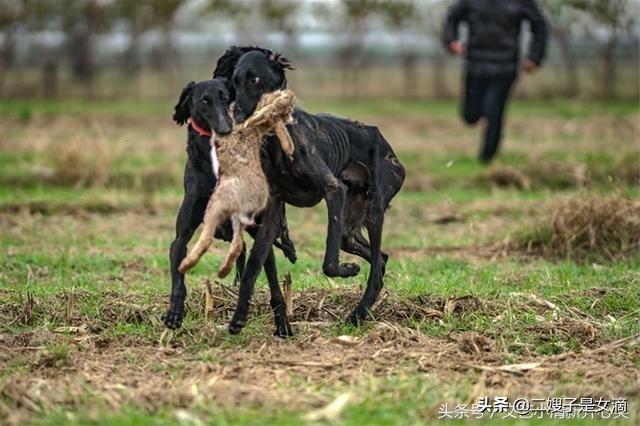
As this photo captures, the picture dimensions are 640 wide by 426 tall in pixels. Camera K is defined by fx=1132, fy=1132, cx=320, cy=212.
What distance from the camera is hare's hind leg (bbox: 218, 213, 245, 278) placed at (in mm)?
6246

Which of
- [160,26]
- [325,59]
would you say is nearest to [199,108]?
[160,26]

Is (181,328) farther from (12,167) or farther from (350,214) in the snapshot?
(12,167)

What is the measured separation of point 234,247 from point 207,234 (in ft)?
0.56

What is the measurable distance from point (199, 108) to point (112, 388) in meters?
1.77

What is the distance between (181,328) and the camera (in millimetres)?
7055

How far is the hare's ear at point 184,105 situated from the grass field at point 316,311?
1.31 m

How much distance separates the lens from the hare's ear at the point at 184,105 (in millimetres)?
6949

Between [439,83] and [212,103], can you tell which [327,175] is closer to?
[212,103]

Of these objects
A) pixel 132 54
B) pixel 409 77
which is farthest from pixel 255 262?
pixel 132 54

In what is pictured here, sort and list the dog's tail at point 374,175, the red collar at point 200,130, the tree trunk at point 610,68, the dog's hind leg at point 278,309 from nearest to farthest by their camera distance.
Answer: the red collar at point 200,130 → the dog's hind leg at point 278,309 → the dog's tail at point 374,175 → the tree trunk at point 610,68

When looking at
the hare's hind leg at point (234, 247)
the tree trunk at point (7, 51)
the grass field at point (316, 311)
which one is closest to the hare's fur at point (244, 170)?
the hare's hind leg at point (234, 247)

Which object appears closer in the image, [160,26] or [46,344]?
[46,344]

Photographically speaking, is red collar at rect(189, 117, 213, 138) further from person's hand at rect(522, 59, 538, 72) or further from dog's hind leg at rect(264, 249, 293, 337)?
person's hand at rect(522, 59, 538, 72)

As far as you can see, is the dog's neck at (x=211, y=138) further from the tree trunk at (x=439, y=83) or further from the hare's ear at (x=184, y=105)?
the tree trunk at (x=439, y=83)
